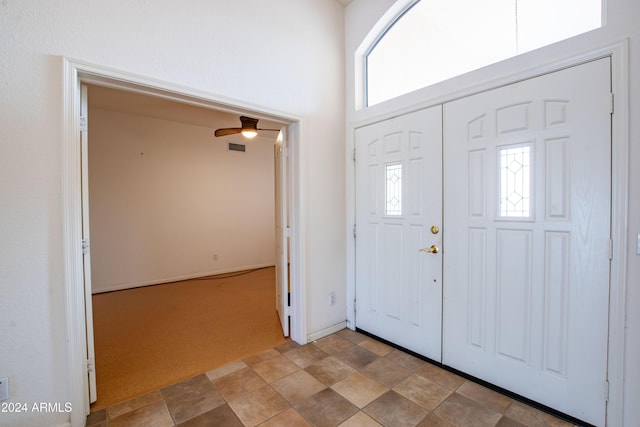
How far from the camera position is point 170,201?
518 centimetres

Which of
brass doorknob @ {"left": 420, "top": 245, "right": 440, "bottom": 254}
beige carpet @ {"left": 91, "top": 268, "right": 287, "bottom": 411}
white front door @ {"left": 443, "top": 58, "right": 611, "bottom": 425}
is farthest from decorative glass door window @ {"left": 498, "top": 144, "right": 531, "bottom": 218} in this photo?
beige carpet @ {"left": 91, "top": 268, "right": 287, "bottom": 411}

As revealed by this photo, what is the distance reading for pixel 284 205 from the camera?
9.59 ft

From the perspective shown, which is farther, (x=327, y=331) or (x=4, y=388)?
(x=327, y=331)

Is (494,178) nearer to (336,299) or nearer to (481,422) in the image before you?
(481,422)

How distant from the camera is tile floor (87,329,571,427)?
1.74m

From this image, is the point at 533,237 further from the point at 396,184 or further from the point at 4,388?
the point at 4,388

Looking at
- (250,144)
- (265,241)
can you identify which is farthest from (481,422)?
(250,144)

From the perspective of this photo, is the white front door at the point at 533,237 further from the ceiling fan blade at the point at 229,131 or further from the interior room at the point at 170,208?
the ceiling fan blade at the point at 229,131

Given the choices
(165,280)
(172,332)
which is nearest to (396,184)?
(172,332)

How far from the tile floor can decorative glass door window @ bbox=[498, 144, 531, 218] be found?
128 cm

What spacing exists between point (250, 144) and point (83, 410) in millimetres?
5163

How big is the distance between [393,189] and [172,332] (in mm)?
2804

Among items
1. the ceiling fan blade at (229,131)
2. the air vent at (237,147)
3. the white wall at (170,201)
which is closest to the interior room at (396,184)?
the ceiling fan blade at (229,131)

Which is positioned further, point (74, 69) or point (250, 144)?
point (250, 144)
